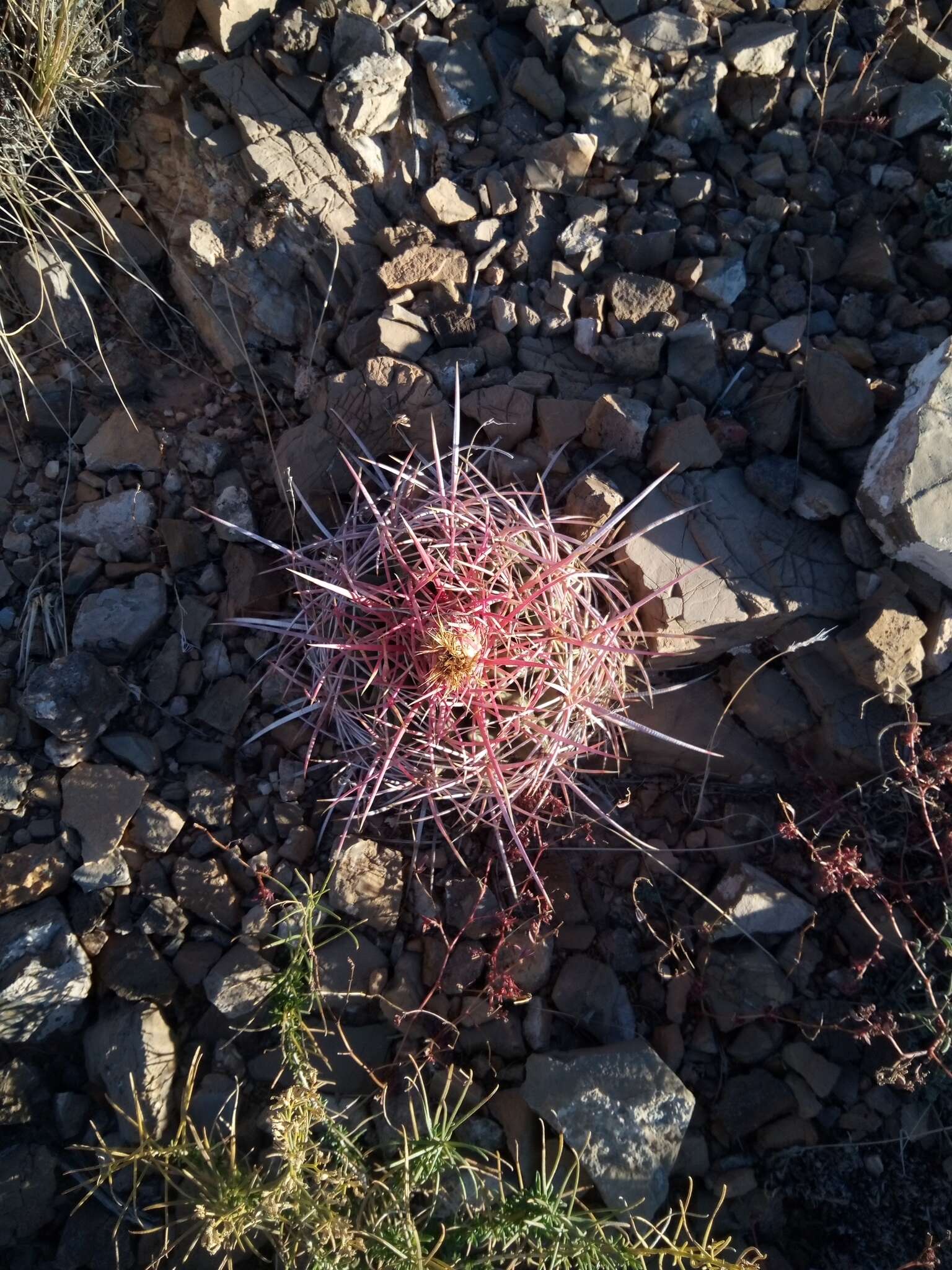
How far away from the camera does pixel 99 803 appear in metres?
2.10

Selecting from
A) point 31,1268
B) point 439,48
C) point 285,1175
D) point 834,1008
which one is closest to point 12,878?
point 31,1268

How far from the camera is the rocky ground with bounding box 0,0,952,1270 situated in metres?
1.96

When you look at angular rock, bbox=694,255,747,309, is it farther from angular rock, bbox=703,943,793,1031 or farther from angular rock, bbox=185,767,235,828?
angular rock, bbox=185,767,235,828

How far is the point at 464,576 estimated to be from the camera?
1.99m

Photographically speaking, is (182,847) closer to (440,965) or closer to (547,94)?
(440,965)

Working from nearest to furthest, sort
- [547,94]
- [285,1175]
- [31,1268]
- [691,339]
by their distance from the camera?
[285,1175], [31,1268], [691,339], [547,94]

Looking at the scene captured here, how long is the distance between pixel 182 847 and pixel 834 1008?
1434 millimetres

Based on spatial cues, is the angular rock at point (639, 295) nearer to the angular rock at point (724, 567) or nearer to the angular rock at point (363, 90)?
the angular rock at point (724, 567)

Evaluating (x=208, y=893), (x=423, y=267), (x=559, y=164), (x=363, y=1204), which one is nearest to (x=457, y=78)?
(x=559, y=164)

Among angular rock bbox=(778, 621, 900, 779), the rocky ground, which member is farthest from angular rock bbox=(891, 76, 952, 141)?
angular rock bbox=(778, 621, 900, 779)

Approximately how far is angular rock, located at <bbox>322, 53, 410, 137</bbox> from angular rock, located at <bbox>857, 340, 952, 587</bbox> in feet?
4.82

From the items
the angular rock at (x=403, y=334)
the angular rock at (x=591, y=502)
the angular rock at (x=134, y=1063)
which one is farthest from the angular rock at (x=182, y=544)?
the angular rock at (x=134, y=1063)

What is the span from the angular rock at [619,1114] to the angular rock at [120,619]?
129 centimetres

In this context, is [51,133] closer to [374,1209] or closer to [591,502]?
[591,502]
